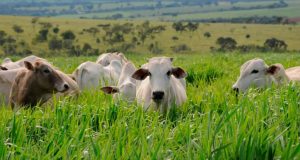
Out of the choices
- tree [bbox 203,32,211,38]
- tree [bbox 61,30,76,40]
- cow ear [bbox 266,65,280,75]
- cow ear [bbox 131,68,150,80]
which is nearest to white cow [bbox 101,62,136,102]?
cow ear [bbox 131,68,150,80]

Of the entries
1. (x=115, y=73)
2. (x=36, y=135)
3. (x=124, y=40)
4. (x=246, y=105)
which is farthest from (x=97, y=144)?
(x=124, y=40)

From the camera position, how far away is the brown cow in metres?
9.77

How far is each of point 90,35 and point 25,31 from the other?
9343 millimetres

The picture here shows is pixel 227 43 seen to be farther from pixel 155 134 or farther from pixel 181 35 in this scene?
pixel 155 134

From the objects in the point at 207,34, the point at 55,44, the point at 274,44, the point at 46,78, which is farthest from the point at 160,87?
the point at 207,34

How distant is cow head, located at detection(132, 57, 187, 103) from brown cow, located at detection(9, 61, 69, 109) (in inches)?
62.2

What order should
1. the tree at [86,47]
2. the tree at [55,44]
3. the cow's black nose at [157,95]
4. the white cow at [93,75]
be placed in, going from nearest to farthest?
1. the cow's black nose at [157,95]
2. the white cow at [93,75]
3. the tree at [86,47]
4. the tree at [55,44]

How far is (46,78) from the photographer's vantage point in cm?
979

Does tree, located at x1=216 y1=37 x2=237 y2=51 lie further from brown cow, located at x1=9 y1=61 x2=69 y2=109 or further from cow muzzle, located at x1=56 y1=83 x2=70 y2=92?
cow muzzle, located at x1=56 y1=83 x2=70 y2=92

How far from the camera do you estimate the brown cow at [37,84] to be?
9.77 meters

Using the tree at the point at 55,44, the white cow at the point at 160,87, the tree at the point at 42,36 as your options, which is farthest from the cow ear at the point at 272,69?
the tree at the point at 42,36

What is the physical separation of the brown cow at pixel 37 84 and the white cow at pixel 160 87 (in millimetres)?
1520

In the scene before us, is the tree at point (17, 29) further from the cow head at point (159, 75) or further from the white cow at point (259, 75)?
the cow head at point (159, 75)

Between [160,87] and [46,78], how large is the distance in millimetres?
2446
